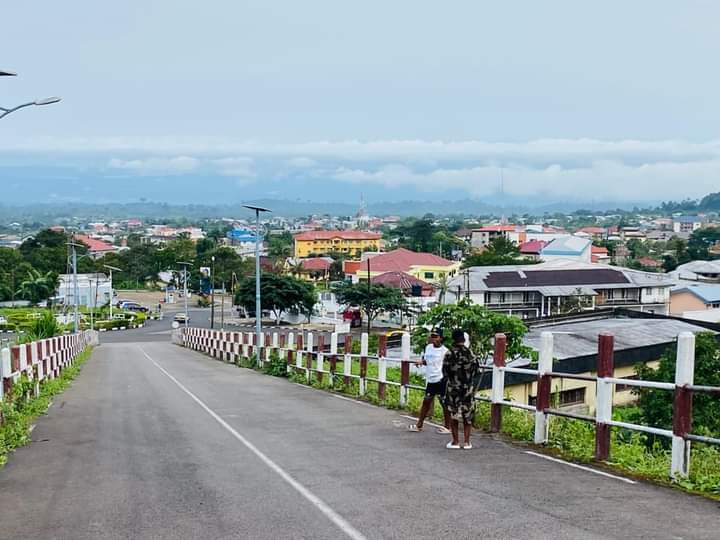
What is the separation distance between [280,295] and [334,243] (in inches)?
3849

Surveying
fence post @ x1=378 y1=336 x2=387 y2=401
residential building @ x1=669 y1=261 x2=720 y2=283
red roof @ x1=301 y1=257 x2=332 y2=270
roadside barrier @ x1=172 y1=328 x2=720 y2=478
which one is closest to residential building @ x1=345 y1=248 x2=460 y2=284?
red roof @ x1=301 y1=257 x2=332 y2=270

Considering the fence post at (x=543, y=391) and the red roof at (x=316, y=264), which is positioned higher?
the red roof at (x=316, y=264)

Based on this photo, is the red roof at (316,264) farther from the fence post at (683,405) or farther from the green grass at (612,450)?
the fence post at (683,405)

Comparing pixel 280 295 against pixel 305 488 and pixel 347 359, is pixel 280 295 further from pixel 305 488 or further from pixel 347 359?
pixel 305 488

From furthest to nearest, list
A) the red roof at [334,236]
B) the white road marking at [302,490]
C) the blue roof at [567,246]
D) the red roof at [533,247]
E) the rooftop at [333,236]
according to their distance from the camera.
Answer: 1. the red roof at [334,236]
2. the rooftop at [333,236]
3. the red roof at [533,247]
4. the blue roof at [567,246]
5. the white road marking at [302,490]

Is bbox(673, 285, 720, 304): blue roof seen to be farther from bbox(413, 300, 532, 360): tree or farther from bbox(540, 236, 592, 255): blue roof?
bbox(413, 300, 532, 360): tree

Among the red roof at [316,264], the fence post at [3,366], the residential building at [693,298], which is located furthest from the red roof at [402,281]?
the fence post at [3,366]

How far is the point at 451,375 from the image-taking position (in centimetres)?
1025

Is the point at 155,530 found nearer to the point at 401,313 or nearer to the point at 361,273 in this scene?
the point at 401,313

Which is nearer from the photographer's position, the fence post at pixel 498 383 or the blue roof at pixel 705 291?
the fence post at pixel 498 383

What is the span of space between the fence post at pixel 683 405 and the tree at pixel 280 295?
6993 centimetres

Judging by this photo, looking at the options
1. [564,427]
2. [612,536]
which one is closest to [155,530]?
[612,536]

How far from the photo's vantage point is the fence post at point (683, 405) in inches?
301

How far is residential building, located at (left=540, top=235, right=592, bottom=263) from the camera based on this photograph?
12662 cm
